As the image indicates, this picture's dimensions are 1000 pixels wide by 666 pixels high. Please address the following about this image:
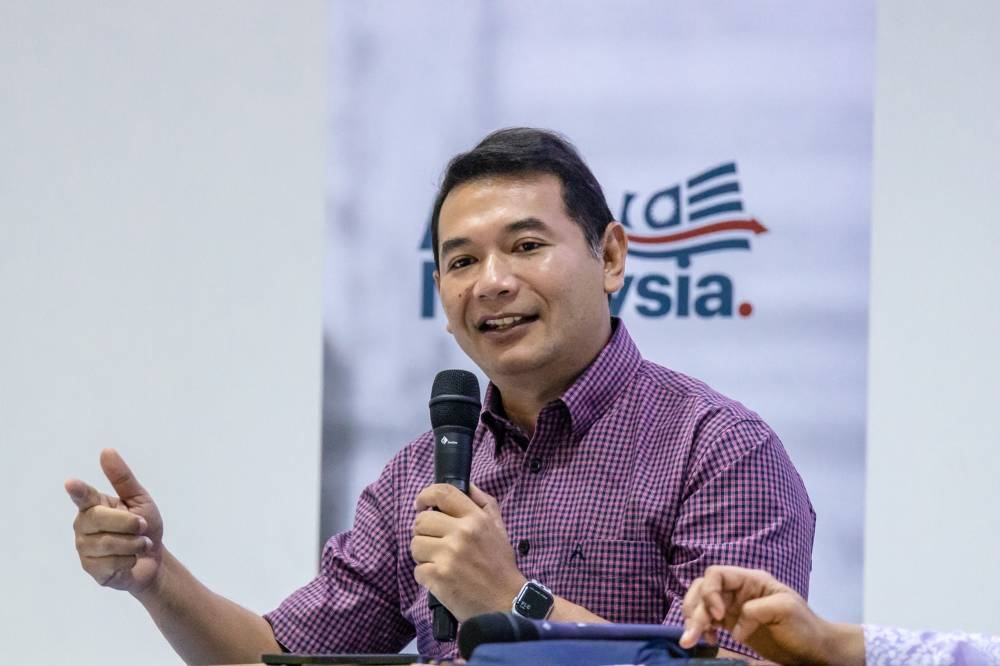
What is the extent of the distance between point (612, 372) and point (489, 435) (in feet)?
0.85

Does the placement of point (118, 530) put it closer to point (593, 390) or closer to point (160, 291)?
point (593, 390)

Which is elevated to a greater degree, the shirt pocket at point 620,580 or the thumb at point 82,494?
the thumb at point 82,494

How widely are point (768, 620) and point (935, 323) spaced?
203 centimetres

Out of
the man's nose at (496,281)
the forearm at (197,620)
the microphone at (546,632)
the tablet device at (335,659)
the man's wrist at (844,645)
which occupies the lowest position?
the forearm at (197,620)

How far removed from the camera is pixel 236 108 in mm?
3545

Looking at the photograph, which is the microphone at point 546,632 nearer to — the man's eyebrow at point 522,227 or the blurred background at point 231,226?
the man's eyebrow at point 522,227

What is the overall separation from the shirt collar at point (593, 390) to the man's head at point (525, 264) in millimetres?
28

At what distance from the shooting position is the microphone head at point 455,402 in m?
1.84

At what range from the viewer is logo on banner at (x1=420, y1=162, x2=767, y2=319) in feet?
11.0

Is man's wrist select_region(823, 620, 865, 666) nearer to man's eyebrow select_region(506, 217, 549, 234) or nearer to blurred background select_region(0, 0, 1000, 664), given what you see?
man's eyebrow select_region(506, 217, 549, 234)

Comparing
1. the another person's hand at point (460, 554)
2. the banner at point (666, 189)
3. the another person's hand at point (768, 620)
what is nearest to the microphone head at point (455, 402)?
the another person's hand at point (460, 554)

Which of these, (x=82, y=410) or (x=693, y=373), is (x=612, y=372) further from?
(x=82, y=410)

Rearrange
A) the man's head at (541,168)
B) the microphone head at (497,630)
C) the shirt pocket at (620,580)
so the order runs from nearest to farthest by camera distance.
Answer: the microphone head at (497,630) → the shirt pocket at (620,580) → the man's head at (541,168)

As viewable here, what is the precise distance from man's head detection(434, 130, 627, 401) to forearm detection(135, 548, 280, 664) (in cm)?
60
